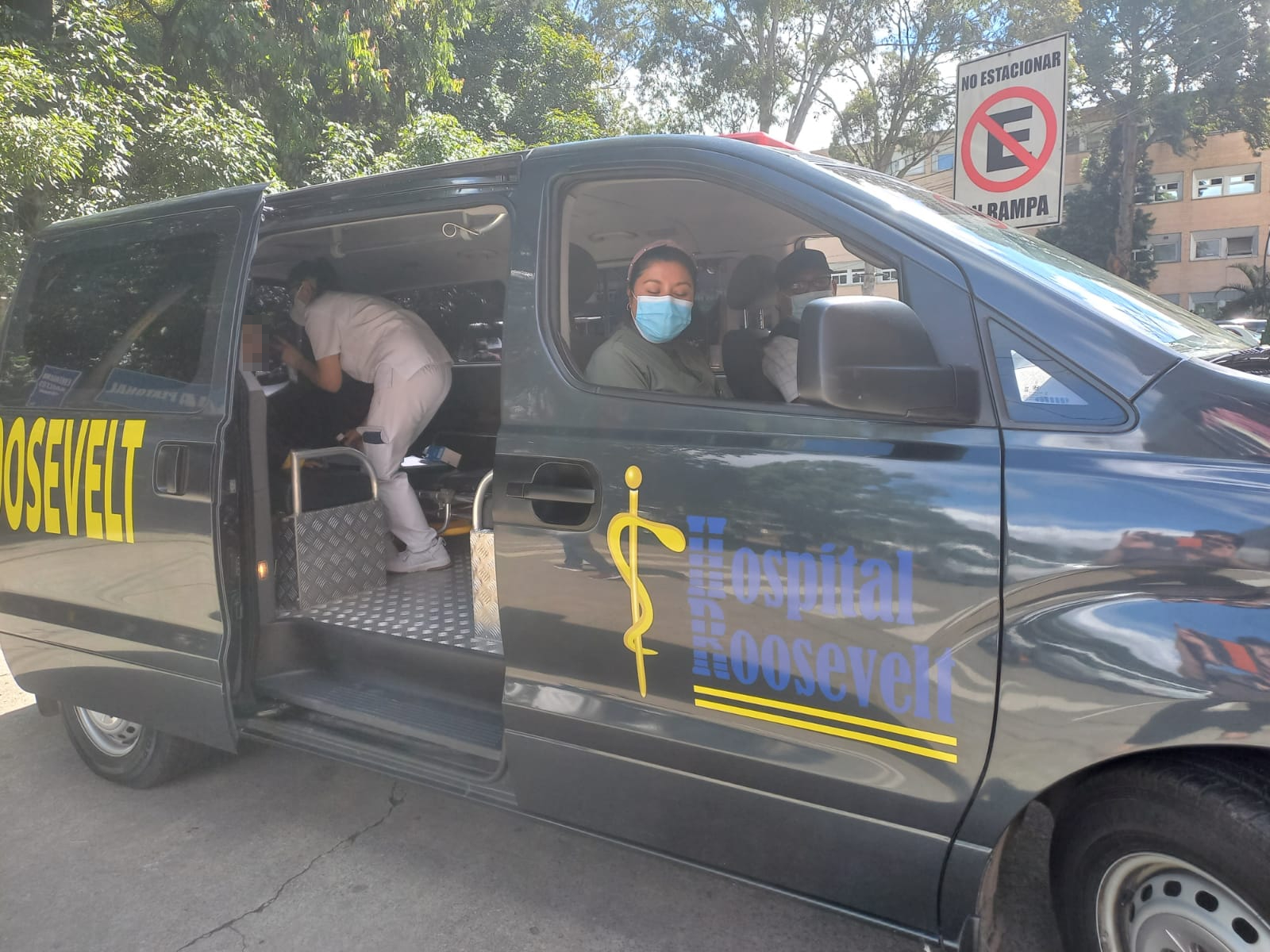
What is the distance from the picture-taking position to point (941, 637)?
5.98 ft

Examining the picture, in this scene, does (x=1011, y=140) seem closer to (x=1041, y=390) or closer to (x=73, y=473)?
(x=1041, y=390)

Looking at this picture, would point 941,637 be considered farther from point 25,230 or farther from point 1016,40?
point 1016,40

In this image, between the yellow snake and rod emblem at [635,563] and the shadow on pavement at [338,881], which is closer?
the yellow snake and rod emblem at [635,563]

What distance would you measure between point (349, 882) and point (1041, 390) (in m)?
2.45

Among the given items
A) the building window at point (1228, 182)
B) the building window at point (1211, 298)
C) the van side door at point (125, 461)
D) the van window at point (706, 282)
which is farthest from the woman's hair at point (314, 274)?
the building window at point (1228, 182)

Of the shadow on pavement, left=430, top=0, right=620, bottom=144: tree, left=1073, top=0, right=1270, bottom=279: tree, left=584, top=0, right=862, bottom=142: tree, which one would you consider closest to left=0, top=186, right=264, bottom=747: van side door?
the shadow on pavement

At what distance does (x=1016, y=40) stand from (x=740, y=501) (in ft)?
64.3

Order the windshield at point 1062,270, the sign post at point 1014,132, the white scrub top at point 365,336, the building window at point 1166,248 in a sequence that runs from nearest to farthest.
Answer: the windshield at point 1062,270, the white scrub top at point 365,336, the sign post at point 1014,132, the building window at point 1166,248

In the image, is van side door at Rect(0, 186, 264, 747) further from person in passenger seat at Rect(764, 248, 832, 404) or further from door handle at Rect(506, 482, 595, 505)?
person in passenger seat at Rect(764, 248, 832, 404)

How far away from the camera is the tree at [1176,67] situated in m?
23.1

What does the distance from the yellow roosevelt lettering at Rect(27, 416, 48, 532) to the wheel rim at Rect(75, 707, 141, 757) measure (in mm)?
753

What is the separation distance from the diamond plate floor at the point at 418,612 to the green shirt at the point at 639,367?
3.13 feet

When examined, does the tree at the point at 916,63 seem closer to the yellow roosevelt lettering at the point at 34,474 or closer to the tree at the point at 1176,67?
the tree at the point at 1176,67

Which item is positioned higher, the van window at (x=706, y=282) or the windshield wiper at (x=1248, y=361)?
the van window at (x=706, y=282)
